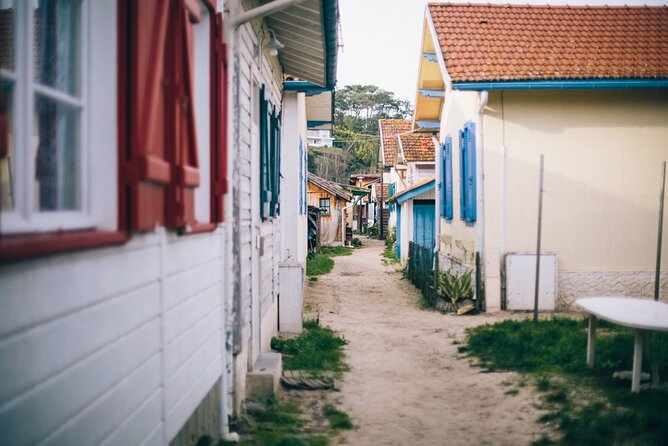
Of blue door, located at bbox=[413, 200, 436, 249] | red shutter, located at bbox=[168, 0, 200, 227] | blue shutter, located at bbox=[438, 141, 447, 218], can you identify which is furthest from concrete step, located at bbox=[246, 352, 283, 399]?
blue door, located at bbox=[413, 200, 436, 249]

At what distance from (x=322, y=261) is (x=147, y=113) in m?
18.7

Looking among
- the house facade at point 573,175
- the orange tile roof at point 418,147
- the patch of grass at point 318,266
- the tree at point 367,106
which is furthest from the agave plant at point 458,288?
the tree at point 367,106

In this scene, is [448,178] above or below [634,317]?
above

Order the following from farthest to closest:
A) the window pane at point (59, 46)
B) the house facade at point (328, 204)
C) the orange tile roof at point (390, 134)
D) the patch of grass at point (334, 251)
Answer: the house facade at point (328, 204)
the orange tile roof at point (390, 134)
the patch of grass at point (334, 251)
the window pane at point (59, 46)

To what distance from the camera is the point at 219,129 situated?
3934mm

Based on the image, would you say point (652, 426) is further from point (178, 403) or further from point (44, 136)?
point (44, 136)

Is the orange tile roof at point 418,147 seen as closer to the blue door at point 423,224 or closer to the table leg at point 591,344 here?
the blue door at point 423,224

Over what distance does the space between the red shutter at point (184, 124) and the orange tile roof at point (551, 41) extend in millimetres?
7681

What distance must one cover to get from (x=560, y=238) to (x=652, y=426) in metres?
6.29

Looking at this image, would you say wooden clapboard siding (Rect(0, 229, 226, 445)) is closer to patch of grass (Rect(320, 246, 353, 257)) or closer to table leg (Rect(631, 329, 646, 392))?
table leg (Rect(631, 329, 646, 392))

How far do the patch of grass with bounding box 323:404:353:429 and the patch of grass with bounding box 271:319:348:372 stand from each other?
1.33 metres

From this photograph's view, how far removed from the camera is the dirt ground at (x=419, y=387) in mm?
4875

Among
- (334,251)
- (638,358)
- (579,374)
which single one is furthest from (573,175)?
(334,251)

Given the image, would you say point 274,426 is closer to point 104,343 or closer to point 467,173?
point 104,343
